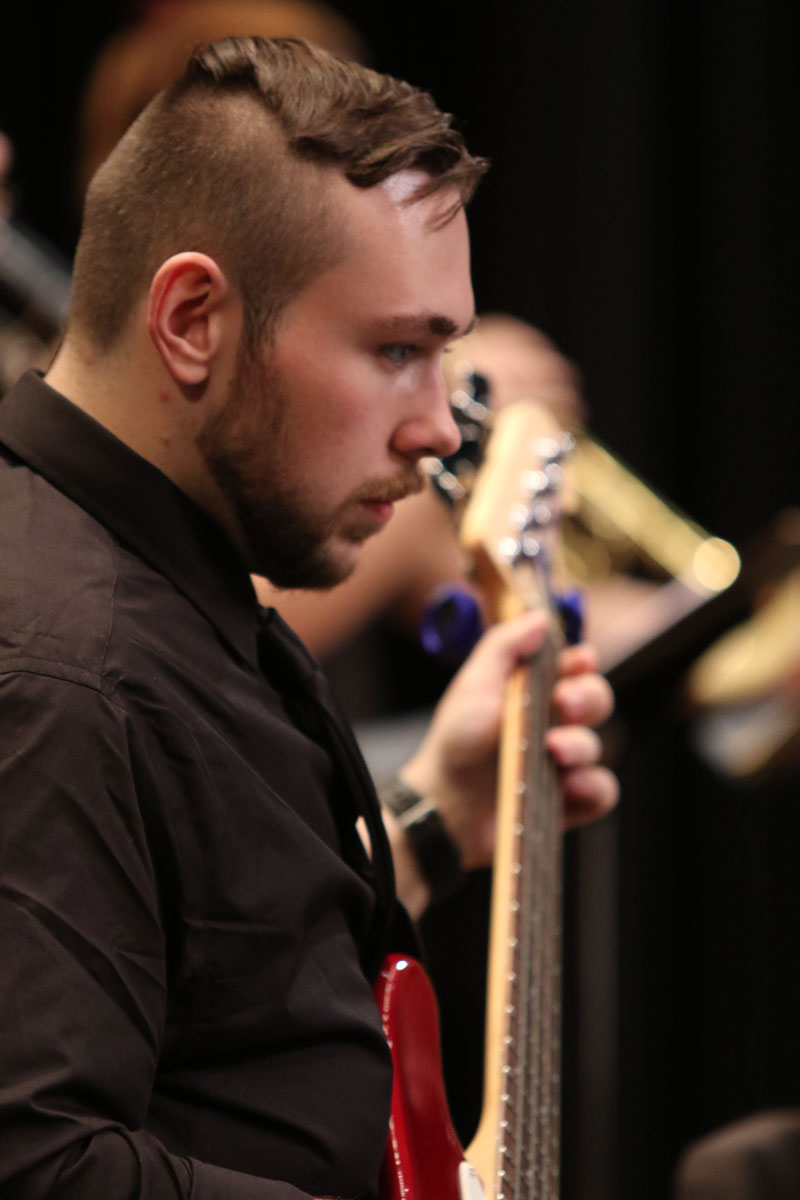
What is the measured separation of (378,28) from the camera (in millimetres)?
3148

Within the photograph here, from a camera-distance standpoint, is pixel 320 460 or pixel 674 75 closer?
pixel 320 460

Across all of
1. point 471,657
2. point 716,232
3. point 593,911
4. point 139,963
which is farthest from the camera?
point 716,232

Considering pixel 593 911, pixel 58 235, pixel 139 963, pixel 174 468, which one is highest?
pixel 174 468

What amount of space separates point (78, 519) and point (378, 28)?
2.66 meters

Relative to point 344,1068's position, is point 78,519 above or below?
above

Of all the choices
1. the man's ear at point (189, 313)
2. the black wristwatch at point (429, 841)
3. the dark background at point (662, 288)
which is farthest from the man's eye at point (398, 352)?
the dark background at point (662, 288)

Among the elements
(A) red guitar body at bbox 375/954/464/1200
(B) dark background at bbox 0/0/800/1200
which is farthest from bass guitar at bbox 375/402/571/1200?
(B) dark background at bbox 0/0/800/1200

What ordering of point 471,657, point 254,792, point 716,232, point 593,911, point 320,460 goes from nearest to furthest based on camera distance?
point 254,792 < point 320,460 < point 471,657 < point 593,911 < point 716,232

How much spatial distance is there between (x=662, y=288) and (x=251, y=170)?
230 cm

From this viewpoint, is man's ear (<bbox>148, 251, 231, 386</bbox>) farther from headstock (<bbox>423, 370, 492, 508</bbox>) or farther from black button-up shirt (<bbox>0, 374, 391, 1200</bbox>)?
headstock (<bbox>423, 370, 492, 508</bbox>)

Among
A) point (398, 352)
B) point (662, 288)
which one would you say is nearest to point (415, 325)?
point (398, 352)

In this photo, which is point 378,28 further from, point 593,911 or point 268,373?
point 268,373

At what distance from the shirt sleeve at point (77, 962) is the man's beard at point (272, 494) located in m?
0.24

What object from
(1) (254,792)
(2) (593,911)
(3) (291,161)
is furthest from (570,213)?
(1) (254,792)
